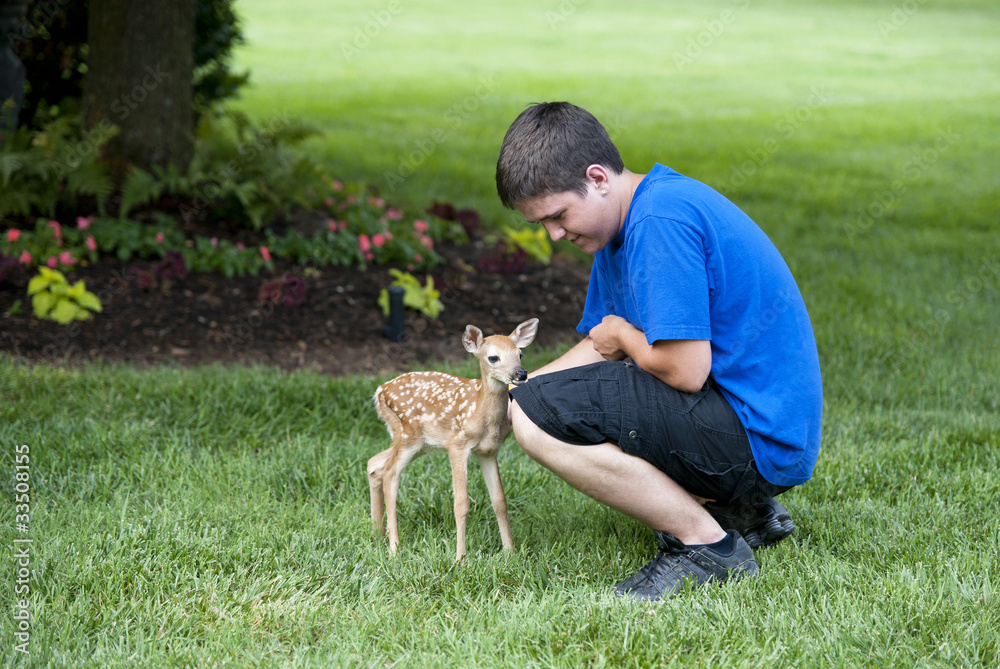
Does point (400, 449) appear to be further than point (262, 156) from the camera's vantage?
No

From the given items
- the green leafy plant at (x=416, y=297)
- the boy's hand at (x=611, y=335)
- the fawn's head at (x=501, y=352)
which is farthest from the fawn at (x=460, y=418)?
the green leafy plant at (x=416, y=297)

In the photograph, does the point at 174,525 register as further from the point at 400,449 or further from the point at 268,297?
the point at 268,297

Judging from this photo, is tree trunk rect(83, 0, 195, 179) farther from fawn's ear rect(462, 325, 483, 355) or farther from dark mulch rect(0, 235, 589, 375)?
fawn's ear rect(462, 325, 483, 355)

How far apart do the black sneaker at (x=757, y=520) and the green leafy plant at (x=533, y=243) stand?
160 inches

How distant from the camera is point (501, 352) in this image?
323 centimetres

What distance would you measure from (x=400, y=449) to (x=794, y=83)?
1796 cm

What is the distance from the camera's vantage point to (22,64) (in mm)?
7836

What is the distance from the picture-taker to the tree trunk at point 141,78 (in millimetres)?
6910

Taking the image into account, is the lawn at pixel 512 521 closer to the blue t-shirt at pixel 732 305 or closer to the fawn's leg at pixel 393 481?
the fawn's leg at pixel 393 481

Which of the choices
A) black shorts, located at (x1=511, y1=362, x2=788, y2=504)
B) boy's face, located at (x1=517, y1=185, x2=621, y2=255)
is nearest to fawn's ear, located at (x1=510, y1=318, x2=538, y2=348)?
black shorts, located at (x1=511, y1=362, x2=788, y2=504)

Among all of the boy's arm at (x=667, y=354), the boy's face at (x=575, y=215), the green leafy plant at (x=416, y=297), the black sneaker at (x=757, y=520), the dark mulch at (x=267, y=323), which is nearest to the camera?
the boy's arm at (x=667, y=354)

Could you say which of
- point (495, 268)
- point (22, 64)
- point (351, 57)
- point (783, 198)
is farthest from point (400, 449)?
point (351, 57)

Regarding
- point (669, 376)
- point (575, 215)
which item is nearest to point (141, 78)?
point (575, 215)

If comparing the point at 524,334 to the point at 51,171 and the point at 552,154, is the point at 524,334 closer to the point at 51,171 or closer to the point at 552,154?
the point at 552,154
